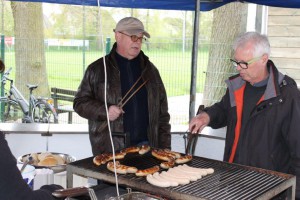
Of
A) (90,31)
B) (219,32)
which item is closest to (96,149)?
(219,32)

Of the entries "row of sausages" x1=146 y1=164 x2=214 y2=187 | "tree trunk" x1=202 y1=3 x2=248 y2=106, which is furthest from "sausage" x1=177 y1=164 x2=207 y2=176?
"tree trunk" x1=202 y1=3 x2=248 y2=106

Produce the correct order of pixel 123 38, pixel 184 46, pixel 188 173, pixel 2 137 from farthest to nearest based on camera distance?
1. pixel 184 46
2. pixel 123 38
3. pixel 188 173
4. pixel 2 137

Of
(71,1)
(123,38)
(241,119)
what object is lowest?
(241,119)

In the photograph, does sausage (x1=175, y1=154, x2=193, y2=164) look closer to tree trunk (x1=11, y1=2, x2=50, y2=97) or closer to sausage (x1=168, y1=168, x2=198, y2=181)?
sausage (x1=168, y1=168, x2=198, y2=181)

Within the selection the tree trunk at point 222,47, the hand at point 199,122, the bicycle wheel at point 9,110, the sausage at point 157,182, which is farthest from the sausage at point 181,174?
the bicycle wheel at point 9,110

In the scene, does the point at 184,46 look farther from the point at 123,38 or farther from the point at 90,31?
the point at 123,38

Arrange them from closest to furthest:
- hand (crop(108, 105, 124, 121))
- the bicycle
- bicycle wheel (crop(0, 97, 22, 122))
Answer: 1. hand (crop(108, 105, 124, 121))
2. the bicycle
3. bicycle wheel (crop(0, 97, 22, 122))

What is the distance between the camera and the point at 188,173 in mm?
2371

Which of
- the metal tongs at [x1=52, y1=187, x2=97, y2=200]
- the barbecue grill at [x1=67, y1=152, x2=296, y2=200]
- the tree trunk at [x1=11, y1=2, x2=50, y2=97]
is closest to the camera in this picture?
the metal tongs at [x1=52, y1=187, x2=97, y2=200]

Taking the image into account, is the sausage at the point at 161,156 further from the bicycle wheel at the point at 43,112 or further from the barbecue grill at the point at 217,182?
the bicycle wheel at the point at 43,112

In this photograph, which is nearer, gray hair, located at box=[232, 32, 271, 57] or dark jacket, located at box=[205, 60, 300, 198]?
dark jacket, located at box=[205, 60, 300, 198]

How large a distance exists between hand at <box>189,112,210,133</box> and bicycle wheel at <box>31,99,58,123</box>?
14.8 ft

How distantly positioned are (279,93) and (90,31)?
8.44 meters

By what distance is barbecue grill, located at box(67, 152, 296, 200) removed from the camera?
2109mm
